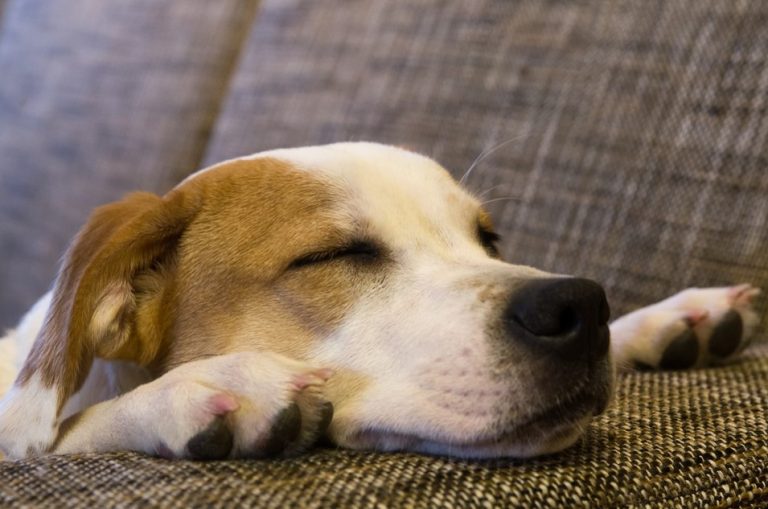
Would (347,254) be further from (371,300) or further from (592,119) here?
(592,119)

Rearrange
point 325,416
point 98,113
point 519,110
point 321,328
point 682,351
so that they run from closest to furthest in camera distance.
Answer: point 325,416 → point 321,328 → point 682,351 → point 519,110 → point 98,113

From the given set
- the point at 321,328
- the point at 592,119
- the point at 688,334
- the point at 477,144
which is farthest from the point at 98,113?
the point at 688,334

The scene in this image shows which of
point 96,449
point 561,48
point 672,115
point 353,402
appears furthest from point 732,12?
point 96,449

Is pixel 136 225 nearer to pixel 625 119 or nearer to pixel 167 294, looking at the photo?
pixel 167 294

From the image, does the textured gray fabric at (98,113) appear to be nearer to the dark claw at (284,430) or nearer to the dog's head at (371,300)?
the dog's head at (371,300)

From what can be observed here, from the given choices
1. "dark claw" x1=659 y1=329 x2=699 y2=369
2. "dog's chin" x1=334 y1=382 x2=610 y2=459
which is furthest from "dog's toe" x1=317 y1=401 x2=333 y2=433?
"dark claw" x1=659 y1=329 x2=699 y2=369

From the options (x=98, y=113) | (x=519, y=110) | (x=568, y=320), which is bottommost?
(x=98, y=113)

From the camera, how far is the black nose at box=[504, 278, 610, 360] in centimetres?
88

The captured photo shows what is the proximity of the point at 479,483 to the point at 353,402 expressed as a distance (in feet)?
0.81

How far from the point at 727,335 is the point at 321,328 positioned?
0.66 metres

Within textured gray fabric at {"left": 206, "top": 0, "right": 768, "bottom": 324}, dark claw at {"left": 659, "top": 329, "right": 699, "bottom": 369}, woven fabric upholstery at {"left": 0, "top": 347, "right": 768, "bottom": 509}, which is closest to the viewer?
woven fabric upholstery at {"left": 0, "top": 347, "right": 768, "bottom": 509}

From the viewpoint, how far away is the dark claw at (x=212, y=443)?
848 mm

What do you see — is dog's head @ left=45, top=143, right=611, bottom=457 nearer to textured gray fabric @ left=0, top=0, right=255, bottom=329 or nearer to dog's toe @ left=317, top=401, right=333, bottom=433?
dog's toe @ left=317, top=401, right=333, bottom=433

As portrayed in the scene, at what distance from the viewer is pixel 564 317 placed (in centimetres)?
88
